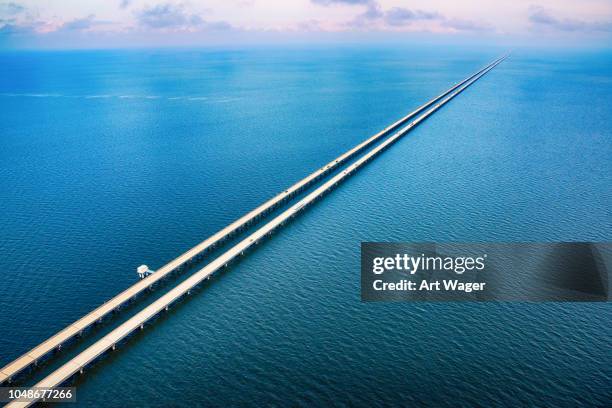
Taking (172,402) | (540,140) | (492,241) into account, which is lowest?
(172,402)

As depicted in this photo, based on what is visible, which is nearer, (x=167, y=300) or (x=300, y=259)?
(x=167, y=300)

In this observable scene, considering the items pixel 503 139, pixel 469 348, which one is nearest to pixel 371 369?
pixel 469 348

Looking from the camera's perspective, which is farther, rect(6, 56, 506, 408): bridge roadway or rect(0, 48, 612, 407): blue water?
rect(6, 56, 506, 408): bridge roadway

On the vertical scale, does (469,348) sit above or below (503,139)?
below

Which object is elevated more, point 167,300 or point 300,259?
point 300,259

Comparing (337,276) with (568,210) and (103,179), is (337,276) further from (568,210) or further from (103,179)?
(103,179)

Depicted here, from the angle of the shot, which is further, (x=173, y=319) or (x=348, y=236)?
(x=348, y=236)

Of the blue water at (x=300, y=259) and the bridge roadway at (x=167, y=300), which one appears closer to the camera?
the blue water at (x=300, y=259)

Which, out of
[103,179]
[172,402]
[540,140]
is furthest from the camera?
[540,140]
